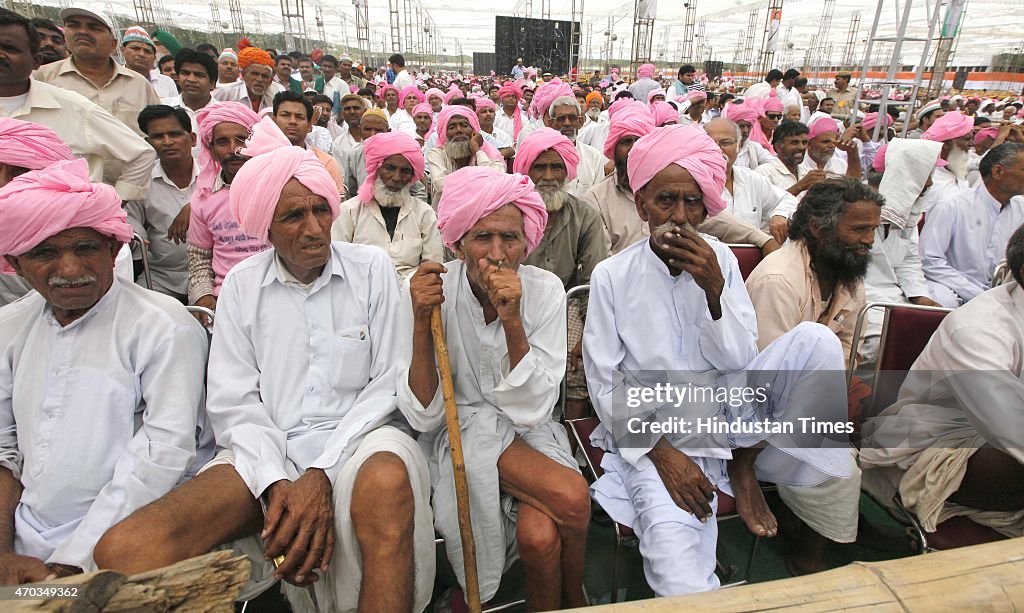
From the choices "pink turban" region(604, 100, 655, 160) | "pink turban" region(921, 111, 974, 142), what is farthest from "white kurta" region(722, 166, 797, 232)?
"pink turban" region(921, 111, 974, 142)

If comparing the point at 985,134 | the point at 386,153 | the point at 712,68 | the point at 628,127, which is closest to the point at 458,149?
the point at 386,153

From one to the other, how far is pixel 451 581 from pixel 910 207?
432 cm

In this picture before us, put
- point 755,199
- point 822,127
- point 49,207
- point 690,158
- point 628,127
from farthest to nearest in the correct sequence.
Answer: point 822,127
point 755,199
point 628,127
point 690,158
point 49,207

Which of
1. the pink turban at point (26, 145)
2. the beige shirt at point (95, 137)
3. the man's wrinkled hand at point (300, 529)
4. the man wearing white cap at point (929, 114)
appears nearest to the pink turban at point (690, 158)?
the man's wrinkled hand at point (300, 529)

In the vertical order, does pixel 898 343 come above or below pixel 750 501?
above

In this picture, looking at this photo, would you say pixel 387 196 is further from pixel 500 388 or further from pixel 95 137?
pixel 500 388

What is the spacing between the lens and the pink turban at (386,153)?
13.4ft

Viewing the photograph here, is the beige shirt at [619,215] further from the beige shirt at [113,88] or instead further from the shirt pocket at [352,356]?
the beige shirt at [113,88]

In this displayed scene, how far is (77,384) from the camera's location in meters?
1.92

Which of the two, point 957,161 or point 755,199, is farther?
point 957,161

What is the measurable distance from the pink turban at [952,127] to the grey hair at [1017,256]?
3.96 metres

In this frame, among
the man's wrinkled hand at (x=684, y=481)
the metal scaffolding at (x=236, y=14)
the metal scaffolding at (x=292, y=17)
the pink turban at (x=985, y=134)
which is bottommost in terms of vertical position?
the man's wrinkled hand at (x=684, y=481)

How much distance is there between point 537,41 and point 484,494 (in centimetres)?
2488

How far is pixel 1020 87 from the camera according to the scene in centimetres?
2520
